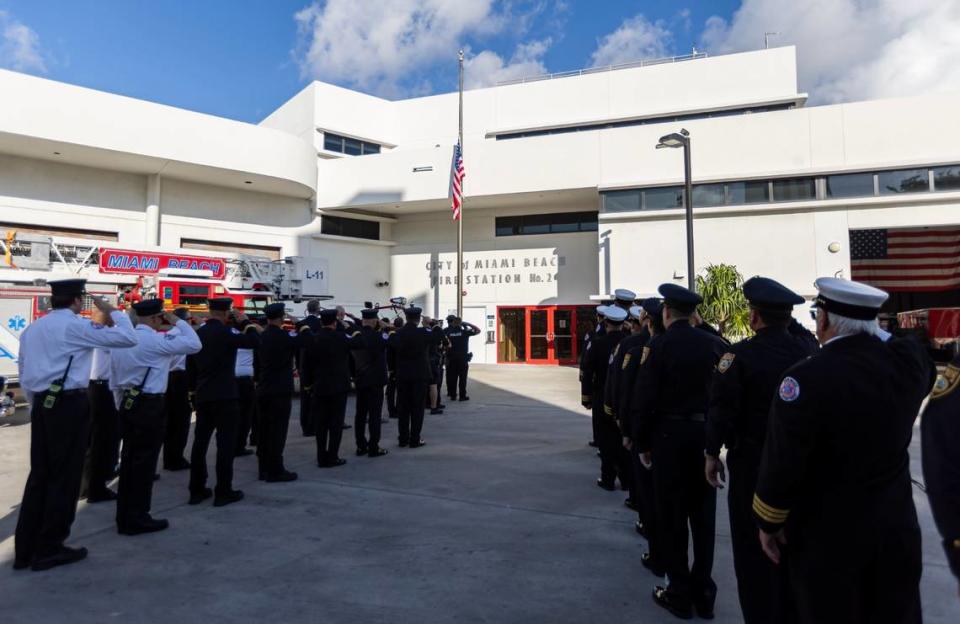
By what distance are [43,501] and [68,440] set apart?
17.9 inches

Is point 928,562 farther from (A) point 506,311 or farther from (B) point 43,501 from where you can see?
(A) point 506,311

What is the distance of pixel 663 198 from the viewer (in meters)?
18.6

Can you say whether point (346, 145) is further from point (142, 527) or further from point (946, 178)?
point (142, 527)

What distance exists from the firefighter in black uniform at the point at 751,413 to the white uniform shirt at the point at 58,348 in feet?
13.9

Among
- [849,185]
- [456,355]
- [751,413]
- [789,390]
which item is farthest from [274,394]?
[849,185]

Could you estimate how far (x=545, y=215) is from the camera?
74.4ft

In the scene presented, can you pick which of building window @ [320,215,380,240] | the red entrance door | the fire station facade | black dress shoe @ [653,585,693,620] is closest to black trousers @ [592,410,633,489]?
black dress shoe @ [653,585,693,620]

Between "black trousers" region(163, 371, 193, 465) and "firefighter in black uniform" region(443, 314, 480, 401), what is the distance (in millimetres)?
5824

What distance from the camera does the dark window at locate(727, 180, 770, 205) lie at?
17562 mm

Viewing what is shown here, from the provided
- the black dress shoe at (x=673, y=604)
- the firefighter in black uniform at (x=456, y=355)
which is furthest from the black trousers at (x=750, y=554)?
the firefighter in black uniform at (x=456, y=355)

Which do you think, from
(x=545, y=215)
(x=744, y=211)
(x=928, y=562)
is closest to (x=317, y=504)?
(x=928, y=562)

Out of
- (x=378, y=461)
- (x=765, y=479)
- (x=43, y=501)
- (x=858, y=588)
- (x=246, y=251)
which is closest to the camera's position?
(x=858, y=588)

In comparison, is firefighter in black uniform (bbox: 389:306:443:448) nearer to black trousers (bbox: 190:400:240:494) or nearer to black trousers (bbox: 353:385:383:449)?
black trousers (bbox: 353:385:383:449)

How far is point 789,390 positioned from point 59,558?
4679mm
